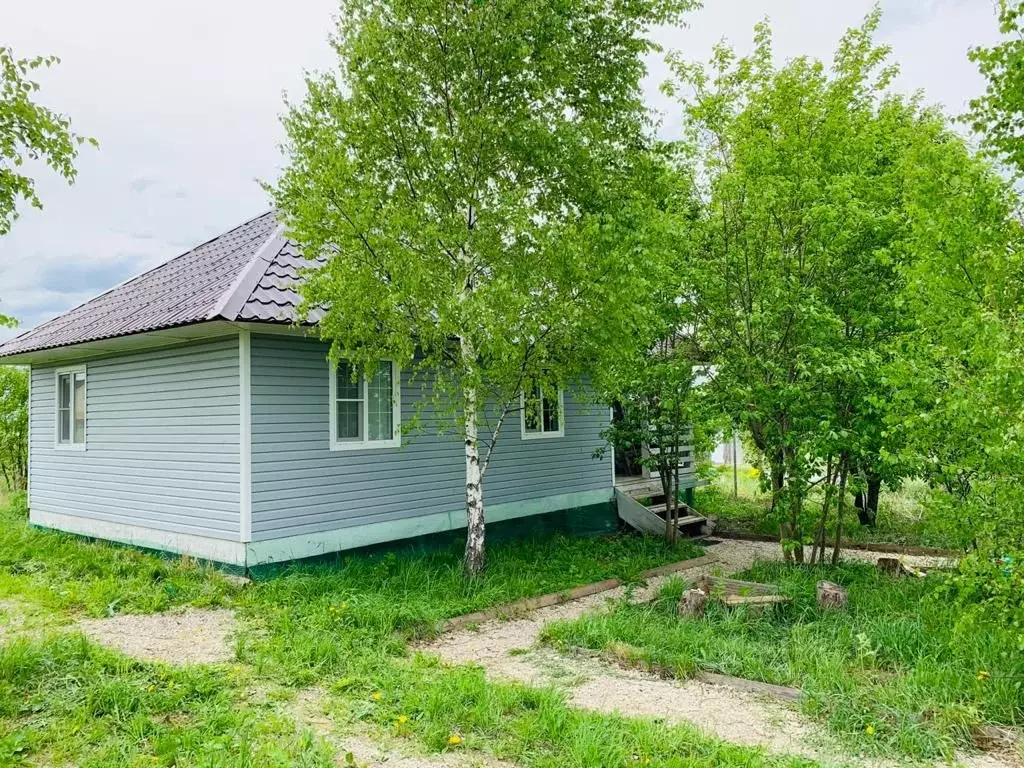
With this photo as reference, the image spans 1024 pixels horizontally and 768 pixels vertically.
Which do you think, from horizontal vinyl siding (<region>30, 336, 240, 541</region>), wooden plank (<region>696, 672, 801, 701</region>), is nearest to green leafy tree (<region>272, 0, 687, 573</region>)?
horizontal vinyl siding (<region>30, 336, 240, 541</region>)

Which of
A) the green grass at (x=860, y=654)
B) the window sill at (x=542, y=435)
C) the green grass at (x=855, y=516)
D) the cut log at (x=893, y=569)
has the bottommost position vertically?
the green grass at (x=855, y=516)

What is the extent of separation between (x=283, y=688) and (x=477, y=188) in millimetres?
5256

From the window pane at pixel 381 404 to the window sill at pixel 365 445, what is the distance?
95 mm

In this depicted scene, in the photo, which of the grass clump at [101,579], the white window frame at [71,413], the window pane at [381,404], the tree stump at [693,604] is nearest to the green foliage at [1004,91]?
the tree stump at [693,604]

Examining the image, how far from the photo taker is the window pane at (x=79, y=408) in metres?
11.2

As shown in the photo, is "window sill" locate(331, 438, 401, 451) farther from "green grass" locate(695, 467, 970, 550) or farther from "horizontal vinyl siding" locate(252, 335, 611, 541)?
"green grass" locate(695, 467, 970, 550)

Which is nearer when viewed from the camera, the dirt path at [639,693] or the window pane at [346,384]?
the dirt path at [639,693]

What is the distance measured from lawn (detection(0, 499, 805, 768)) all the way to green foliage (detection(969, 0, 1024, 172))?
15.1 ft

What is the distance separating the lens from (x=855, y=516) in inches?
555

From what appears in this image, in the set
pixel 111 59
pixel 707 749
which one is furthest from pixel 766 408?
pixel 111 59

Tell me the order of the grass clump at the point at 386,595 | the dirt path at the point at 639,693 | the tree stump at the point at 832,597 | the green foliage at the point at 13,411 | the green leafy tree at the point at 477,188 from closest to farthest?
1. the dirt path at the point at 639,693
2. the grass clump at the point at 386,595
3. the tree stump at the point at 832,597
4. the green leafy tree at the point at 477,188
5. the green foliage at the point at 13,411

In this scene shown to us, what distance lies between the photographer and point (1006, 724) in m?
4.37

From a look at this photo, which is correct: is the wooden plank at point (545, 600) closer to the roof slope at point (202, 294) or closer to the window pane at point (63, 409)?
the roof slope at point (202, 294)

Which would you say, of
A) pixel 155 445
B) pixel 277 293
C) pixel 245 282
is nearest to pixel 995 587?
pixel 277 293
